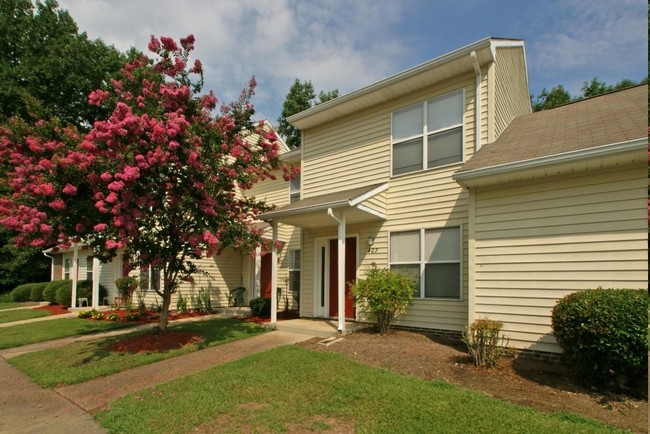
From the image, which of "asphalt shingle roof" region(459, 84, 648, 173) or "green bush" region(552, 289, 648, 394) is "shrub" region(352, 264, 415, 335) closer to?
"asphalt shingle roof" region(459, 84, 648, 173)

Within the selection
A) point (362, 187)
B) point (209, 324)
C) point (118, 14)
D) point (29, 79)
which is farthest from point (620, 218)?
point (29, 79)

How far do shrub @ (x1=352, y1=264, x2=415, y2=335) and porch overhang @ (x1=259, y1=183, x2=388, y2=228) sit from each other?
1.52 meters

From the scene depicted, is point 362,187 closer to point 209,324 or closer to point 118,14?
point 209,324

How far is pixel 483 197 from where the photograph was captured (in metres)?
7.16

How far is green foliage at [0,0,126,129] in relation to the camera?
81.7ft

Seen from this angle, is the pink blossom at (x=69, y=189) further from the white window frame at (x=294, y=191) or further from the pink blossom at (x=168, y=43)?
the white window frame at (x=294, y=191)

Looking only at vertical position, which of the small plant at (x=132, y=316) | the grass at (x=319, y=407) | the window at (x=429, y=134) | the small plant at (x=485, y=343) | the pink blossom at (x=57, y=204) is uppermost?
the window at (x=429, y=134)

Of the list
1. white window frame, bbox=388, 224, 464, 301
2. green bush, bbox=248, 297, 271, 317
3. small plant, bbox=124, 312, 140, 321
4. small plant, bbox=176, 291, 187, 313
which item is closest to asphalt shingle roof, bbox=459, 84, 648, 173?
white window frame, bbox=388, 224, 464, 301

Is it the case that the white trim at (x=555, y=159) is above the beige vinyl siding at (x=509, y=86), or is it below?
below

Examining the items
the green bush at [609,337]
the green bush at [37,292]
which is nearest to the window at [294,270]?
the green bush at [609,337]

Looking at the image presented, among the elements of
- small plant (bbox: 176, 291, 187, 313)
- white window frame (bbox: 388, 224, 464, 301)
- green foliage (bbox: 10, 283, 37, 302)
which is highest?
white window frame (bbox: 388, 224, 464, 301)

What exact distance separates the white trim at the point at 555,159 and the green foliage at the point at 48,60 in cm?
2551

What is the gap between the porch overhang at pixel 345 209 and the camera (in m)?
8.49

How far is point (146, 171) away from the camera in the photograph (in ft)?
23.0
